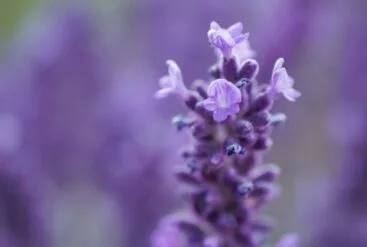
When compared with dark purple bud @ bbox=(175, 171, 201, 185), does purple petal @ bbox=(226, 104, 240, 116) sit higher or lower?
lower

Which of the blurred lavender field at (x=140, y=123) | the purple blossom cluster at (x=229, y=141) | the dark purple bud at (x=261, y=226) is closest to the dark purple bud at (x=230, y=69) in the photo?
the purple blossom cluster at (x=229, y=141)

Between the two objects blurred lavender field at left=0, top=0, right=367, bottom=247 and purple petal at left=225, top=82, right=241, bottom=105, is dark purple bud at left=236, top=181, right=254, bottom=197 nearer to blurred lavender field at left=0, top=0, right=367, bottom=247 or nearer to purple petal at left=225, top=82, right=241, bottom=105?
purple petal at left=225, top=82, right=241, bottom=105

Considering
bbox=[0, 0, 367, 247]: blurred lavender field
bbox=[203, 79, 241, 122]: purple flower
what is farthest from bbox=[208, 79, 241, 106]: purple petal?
bbox=[0, 0, 367, 247]: blurred lavender field

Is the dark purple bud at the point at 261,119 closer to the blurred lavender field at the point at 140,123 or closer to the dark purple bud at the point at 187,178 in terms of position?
the dark purple bud at the point at 187,178

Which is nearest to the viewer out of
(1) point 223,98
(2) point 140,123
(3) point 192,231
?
(1) point 223,98

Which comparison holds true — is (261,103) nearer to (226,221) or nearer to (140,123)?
(226,221)

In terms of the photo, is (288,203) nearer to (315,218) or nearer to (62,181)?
(315,218)

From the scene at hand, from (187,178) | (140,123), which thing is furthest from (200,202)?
(140,123)
